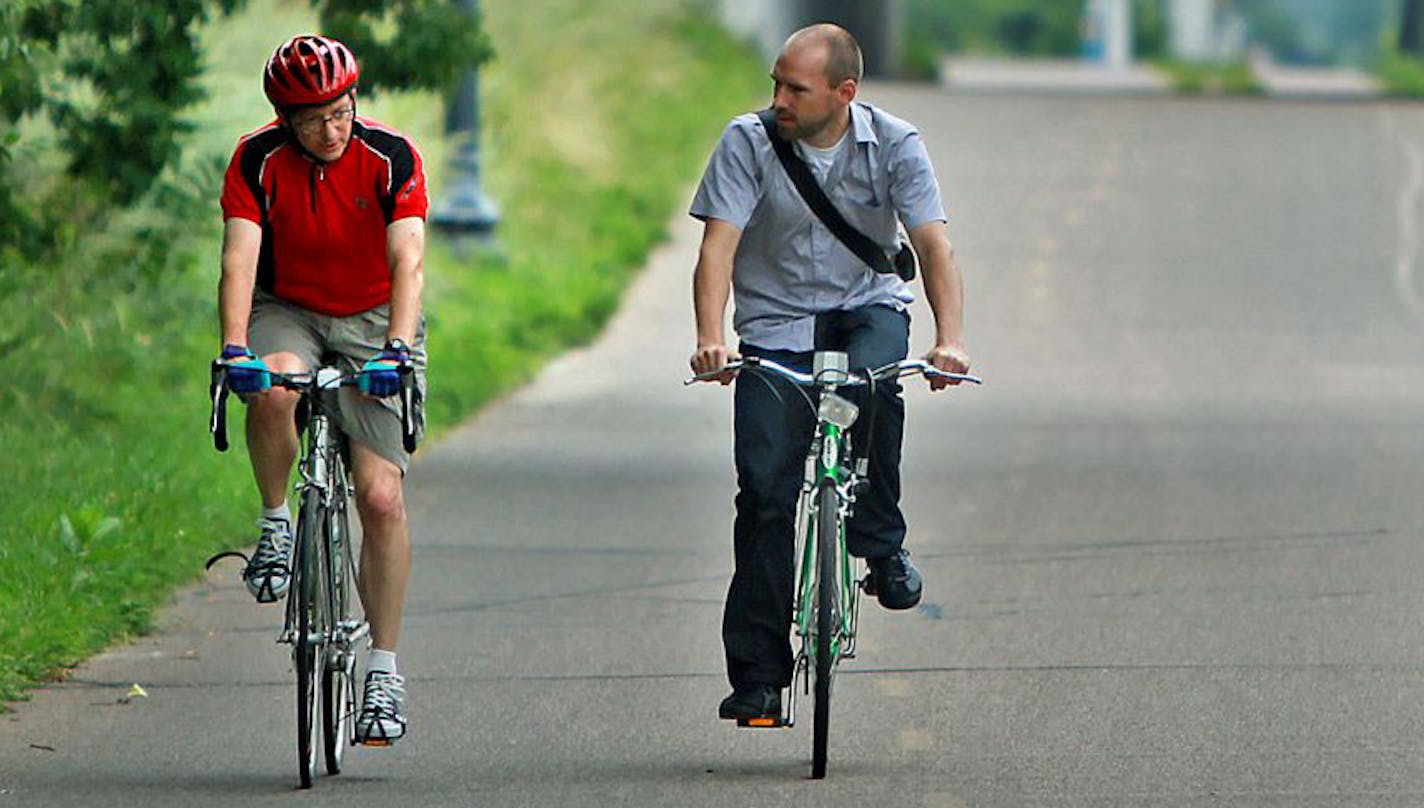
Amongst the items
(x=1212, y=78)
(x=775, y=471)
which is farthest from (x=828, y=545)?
(x=1212, y=78)

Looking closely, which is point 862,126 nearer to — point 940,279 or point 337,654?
point 940,279

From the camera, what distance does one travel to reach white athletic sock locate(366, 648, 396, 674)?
7.78 meters

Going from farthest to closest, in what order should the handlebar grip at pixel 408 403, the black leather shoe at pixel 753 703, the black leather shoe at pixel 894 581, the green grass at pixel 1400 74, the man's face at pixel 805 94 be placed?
the green grass at pixel 1400 74, the black leather shoe at pixel 894 581, the black leather shoe at pixel 753 703, the man's face at pixel 805 94, the handlebar grip at pixel 408 403

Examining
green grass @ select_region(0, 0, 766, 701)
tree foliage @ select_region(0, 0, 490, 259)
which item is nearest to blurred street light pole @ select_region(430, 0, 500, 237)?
green grass @ select_region(0, 0, 766, 701)

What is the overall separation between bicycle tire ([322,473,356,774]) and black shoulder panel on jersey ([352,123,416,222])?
2.22ft

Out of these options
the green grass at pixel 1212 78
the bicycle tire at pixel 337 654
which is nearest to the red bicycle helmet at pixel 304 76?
the bicycle tire at pixel 337 654

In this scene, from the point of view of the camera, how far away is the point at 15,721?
27.9 feet

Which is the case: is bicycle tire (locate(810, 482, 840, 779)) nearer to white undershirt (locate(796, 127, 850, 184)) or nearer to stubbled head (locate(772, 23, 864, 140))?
white undershirt (locate(796, 127, 850, 184))

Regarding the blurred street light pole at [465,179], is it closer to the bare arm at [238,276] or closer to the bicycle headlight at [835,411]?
the bare arm at [238,276]

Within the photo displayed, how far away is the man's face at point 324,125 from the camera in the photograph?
24.6 ft

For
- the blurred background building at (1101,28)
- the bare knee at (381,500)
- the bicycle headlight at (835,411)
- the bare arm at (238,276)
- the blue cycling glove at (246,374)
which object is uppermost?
the blurred background building at (1101,28)

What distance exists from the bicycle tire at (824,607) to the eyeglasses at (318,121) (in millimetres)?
1502

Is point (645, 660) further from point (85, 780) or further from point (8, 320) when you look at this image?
point (8, 320)

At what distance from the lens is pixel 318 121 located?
24.7ft
